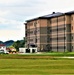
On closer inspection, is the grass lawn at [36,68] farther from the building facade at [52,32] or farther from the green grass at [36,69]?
the building facade at [52,32]

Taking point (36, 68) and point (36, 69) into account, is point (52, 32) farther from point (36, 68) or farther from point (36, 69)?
point (36, 69)

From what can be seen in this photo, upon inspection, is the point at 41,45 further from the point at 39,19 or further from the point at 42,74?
the point at 42,74

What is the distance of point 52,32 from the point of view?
157500 mm

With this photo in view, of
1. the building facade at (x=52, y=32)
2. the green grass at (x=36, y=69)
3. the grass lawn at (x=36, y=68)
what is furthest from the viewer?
the building facade at (x=52, y=32)

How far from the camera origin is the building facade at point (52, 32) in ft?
448

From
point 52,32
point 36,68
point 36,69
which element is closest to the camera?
point 36,69

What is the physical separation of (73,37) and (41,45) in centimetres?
3008

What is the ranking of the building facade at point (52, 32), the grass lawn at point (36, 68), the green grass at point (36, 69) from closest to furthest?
the green grass at point (36, 69)
the grass lawn at point (36, 68)
the building facade at point (52, 32)

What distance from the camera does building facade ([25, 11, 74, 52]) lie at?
137m

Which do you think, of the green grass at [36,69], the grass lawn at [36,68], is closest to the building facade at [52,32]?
the grass lawn at [36,68]

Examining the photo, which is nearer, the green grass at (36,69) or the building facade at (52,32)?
the green grass at (36,69)

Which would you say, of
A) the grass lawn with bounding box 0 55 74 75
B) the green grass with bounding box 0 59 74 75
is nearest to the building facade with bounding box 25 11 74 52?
the grass lawn with bounding box 0 55 74 75

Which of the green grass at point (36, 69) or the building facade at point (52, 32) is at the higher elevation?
the building facade at point (52, 32)

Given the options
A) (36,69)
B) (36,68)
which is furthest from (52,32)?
(36,69)
